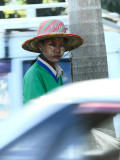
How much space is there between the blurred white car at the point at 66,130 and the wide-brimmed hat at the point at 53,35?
1.69m

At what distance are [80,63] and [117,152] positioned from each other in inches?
93.3

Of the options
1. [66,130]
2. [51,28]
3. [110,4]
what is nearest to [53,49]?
[51,28]

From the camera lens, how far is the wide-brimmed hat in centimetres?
310

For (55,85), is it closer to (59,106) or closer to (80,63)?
(80,63)

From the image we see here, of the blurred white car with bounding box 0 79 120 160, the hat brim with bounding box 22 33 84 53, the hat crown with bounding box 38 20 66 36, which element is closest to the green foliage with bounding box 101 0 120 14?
the hat brim with bounding box 22 33 84 53

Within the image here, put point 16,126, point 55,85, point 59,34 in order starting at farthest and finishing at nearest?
1. point 59,34
2. point 55,85
3. point 16,126

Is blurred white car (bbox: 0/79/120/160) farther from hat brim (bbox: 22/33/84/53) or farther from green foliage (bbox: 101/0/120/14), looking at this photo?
green foliage (bbox: 101/0/120/14)

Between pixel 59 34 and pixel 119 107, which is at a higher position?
pixel 59 34

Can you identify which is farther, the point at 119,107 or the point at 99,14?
the point at 99,14

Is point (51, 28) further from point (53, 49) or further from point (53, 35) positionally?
→ point (53, 49)

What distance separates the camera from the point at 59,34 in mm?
3094

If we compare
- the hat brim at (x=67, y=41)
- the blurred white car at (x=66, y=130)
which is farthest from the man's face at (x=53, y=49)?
the blurred white car at (x=66, y=130)

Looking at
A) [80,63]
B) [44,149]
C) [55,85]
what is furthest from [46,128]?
[80,63]

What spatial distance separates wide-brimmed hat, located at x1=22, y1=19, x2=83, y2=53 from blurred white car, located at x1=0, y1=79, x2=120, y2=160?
5.54ft
